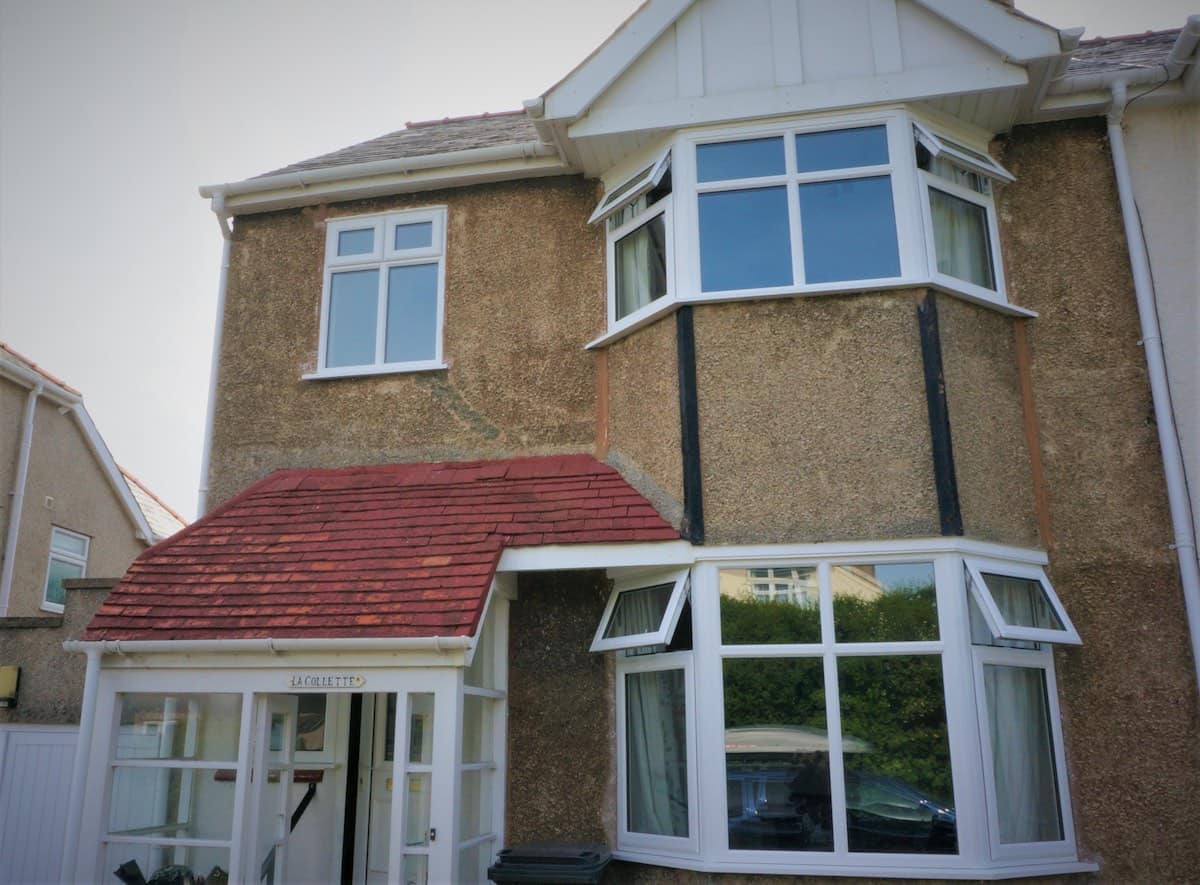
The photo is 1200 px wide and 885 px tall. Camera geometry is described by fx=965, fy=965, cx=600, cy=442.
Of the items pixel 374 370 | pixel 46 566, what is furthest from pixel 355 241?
pixel 46 566

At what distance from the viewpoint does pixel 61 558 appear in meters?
14.5

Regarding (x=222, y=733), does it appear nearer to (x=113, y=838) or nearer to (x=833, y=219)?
(x=113, y=838)

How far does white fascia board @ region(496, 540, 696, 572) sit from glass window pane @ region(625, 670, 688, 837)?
85 centimetres

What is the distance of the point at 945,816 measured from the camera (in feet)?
20.4

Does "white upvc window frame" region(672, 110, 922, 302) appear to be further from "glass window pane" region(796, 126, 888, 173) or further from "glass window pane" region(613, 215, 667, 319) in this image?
"glass window pane" region(613, 215, 667, 319)

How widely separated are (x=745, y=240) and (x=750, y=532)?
7.70 ft

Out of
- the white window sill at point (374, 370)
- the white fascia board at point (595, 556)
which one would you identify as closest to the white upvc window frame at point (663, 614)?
the white fascia board at point (595, 556)

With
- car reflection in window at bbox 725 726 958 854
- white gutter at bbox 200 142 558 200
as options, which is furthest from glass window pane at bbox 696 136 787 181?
car reflection in window at bbox 725 726 958 854

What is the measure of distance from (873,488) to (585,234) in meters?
3.60

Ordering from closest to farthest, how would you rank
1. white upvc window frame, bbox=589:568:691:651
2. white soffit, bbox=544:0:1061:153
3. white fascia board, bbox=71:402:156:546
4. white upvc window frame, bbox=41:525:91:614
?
white upvc window frame, bbox=589:568:691:651, white soffit, bbox=544:0:1061:153, white upvc window frame, bbox=41:525:91:614, white fascia board, bbox=71:402:156:546

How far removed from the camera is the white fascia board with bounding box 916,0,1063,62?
23.8ft

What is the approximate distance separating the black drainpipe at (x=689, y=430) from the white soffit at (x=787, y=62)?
1.78 metres

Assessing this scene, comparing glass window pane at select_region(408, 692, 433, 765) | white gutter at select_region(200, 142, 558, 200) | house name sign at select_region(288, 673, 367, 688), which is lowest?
glass window pane at select_region(408, 692, 433, 765)

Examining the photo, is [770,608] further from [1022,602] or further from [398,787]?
[398,787]
